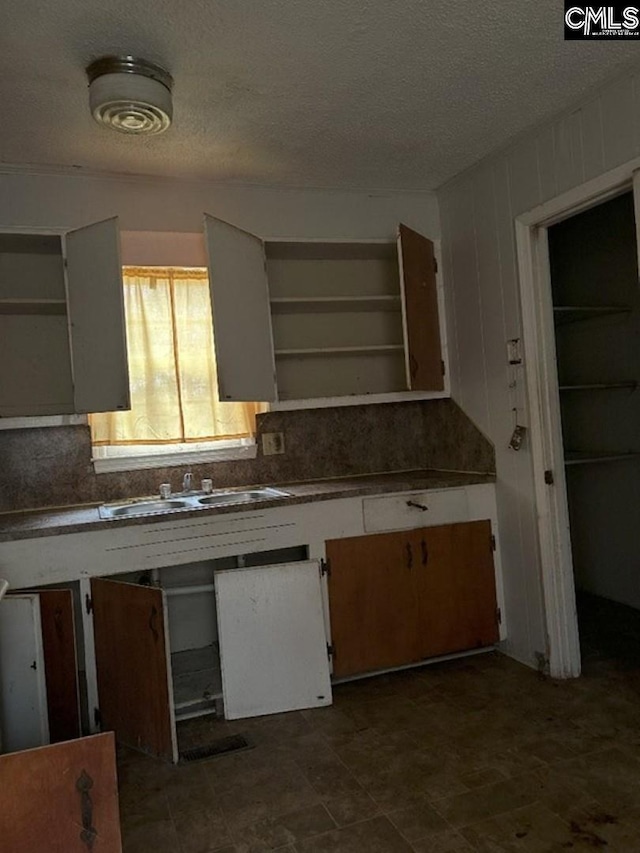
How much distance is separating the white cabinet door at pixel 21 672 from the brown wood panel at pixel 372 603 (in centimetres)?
121

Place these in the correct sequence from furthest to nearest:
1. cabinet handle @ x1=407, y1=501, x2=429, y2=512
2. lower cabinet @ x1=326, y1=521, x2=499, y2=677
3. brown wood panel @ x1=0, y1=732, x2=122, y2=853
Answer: cabinet handle @ x1=407, y1=501, x2=429, y2=512
lower cabinet @ x1=326, y1=521, x2=499, y2=677
brown wood panel @ x1=0, y1=732, x2=122, y2=853

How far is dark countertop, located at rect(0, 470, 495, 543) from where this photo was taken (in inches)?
96.6

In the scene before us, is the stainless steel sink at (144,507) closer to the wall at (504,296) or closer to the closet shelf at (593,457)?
the wall at (504,296)

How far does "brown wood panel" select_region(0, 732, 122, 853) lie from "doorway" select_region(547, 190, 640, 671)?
8.91ft

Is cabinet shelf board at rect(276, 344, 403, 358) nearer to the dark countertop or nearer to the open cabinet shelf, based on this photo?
the dark countertop

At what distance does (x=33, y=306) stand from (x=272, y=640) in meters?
1.81

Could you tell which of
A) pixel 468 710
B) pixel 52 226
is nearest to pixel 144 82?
pixel 52 226

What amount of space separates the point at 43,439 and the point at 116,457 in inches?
13.3

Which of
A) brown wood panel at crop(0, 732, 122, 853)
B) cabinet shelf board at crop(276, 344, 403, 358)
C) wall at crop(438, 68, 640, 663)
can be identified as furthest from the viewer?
cabinet shelf board at crop(276, 344, 403, 358)

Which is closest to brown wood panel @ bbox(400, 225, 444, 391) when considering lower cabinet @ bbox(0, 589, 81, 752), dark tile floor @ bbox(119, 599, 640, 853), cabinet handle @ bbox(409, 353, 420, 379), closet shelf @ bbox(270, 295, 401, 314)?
cabinet handle @ bbox(409, 353, 420, 379)


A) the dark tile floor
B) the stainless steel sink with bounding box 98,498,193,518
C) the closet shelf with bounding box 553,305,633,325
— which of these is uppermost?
the closet shelf with bounding box 553,305,633,325

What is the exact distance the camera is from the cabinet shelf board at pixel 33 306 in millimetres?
2768

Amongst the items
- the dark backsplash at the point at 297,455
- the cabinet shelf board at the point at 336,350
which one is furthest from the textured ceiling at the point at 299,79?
the dark backsplash at the point at 297,455
